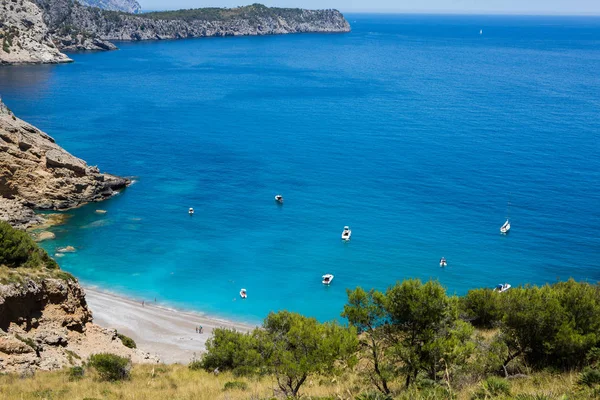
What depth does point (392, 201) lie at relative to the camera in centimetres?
6469

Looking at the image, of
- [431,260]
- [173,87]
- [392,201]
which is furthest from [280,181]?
[173,87]

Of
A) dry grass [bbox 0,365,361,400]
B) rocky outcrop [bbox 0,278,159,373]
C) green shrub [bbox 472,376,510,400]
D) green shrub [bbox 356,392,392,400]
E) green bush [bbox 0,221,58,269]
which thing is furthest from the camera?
green bush [bbox 0,221,58,269]

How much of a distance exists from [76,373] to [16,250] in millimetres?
9305

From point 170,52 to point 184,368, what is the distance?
589ft

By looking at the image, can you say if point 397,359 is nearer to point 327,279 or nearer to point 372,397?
point 372,397

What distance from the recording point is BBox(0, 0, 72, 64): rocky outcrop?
15112cm

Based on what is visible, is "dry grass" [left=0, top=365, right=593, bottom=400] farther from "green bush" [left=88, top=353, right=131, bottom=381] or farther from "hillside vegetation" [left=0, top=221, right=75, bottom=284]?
"hillside vegetation" [left=0, top=221, right=75, bottom=284]

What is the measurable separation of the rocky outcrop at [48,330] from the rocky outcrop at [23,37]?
138584 mm

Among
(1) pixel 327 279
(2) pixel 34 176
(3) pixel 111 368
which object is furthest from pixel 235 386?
(2) pixel 34 176

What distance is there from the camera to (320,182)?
70250mm

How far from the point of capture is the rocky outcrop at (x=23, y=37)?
151 m

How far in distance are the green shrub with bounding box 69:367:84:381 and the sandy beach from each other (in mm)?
11758

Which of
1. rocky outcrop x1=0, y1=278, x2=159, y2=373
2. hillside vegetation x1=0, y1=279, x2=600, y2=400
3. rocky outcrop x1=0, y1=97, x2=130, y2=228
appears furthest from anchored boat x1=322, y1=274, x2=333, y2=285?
rocky outcrop x1=0, y1=97, x2=130, y2=228

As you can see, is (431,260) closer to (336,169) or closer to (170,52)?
(336,169)
